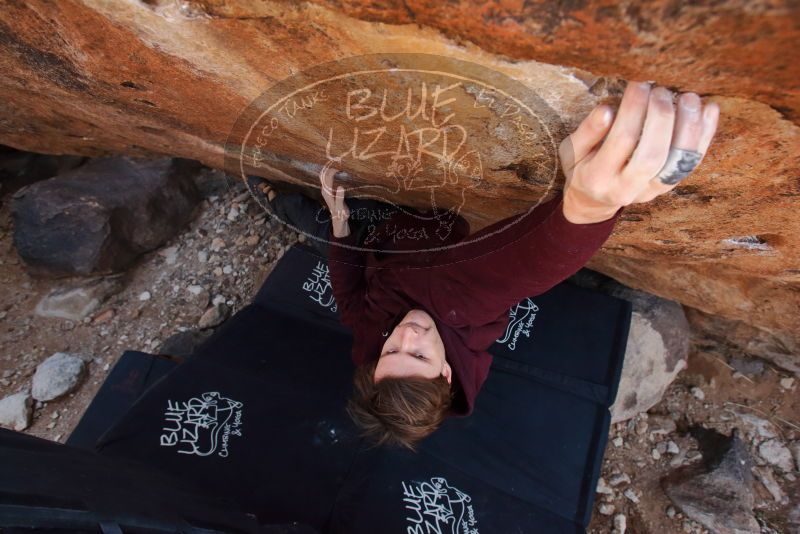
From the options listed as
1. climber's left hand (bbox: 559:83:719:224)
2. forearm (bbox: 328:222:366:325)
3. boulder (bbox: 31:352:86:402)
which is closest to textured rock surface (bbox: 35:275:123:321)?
boulder (bbox: 31:352:86:402)

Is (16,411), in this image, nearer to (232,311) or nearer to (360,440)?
(232,311)

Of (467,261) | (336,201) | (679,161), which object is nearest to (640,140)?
(679,161)

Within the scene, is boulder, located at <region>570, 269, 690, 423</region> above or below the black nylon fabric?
above

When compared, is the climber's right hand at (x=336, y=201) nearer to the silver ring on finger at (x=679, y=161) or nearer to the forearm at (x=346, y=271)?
the forearm at (x=346, y=271)

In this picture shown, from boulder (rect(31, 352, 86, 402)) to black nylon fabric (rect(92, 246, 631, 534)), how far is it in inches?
19.0

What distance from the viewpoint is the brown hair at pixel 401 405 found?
1.29 metres

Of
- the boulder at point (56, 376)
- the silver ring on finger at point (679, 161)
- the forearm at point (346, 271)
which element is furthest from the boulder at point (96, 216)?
the silver ring on finger at point (679, 161)

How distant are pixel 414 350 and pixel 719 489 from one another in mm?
1444

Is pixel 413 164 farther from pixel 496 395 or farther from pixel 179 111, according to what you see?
pixel 496 395

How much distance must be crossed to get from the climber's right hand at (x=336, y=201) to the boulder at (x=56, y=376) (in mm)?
1348

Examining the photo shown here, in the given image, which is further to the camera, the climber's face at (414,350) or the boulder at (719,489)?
the boulder at (719,489)

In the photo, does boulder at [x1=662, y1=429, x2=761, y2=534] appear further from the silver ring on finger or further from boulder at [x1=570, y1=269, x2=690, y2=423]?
the silver ring on finger

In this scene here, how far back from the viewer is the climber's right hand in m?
1.43

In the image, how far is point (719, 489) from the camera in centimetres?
192
